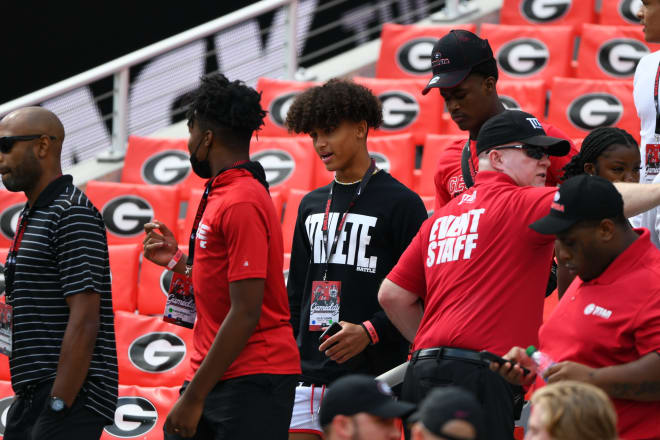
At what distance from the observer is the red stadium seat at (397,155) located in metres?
6.93

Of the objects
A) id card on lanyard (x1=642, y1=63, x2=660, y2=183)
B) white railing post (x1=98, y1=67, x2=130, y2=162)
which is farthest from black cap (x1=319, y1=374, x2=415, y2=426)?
white railing post (x1=98, y1=67, x2=130, y2=162)

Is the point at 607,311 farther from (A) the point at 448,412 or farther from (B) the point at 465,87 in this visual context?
(B) the point at 465,87

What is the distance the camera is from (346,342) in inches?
158

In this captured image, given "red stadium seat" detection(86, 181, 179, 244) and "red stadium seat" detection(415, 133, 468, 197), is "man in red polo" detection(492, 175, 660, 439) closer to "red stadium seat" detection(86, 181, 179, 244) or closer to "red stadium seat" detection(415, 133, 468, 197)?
"red stadium seat" detection(415, 133, 468, 197)

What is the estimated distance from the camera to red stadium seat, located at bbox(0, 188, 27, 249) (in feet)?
23.3

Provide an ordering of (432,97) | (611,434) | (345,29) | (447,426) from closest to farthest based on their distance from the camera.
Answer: (447,426) < (611,434) < (432,97) < (345,29)

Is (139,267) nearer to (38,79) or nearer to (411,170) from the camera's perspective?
(411,170)

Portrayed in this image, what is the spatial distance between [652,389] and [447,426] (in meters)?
0.80

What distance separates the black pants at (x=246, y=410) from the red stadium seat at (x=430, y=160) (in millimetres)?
3217

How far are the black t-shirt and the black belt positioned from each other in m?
0.52

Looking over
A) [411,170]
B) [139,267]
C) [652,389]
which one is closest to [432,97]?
[411,170]

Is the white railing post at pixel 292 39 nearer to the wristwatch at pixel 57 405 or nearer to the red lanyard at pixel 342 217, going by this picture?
the red lanyard at pixel 342 217

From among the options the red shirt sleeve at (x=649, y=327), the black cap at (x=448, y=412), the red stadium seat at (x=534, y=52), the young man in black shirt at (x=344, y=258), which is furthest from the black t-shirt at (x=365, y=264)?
the red stadium seat at (x=534, y=52)

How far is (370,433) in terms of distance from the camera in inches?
106
